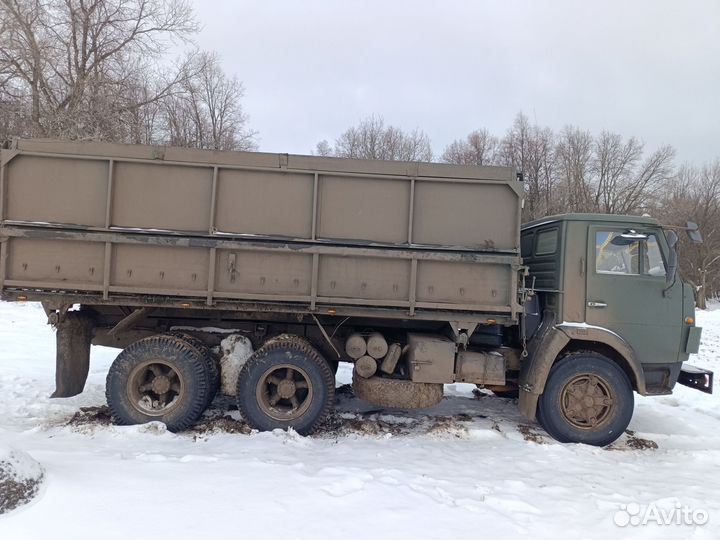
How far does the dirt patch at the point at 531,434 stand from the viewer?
17.6ft

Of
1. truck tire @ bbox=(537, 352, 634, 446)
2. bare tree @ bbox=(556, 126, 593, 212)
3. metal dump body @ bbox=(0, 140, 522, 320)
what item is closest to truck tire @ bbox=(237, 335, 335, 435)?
metal dump body @ bbox=(0, 140, 522, 320)

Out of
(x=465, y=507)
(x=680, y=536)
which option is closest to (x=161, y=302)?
(x=465, y=507)

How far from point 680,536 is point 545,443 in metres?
1.86

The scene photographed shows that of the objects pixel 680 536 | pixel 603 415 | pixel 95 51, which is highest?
pixel 95 51

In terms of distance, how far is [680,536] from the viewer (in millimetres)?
3422

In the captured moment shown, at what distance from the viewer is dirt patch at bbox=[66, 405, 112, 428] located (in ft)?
17.5

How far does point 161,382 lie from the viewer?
5.36 m

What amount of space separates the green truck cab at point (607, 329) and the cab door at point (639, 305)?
11 millimetres

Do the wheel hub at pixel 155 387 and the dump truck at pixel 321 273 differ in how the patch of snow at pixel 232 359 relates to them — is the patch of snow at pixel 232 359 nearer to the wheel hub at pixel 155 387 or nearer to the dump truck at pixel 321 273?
the dump truck at pixel 321 273

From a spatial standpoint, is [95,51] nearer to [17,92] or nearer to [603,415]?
[17,92]

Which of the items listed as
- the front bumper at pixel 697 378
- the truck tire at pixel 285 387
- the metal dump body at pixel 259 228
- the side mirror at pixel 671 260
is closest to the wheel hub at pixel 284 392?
the truck tire at pixel 285 387

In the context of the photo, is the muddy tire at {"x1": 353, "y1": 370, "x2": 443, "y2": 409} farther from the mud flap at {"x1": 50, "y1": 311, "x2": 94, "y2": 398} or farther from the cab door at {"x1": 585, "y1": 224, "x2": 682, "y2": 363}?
the mud flap at {"x1": 50, "y1": 311, "x2": 94, "y2": 398}

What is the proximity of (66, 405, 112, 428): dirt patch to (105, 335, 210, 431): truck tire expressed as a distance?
0.25 meters

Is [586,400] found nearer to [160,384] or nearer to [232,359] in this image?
[232,359]
